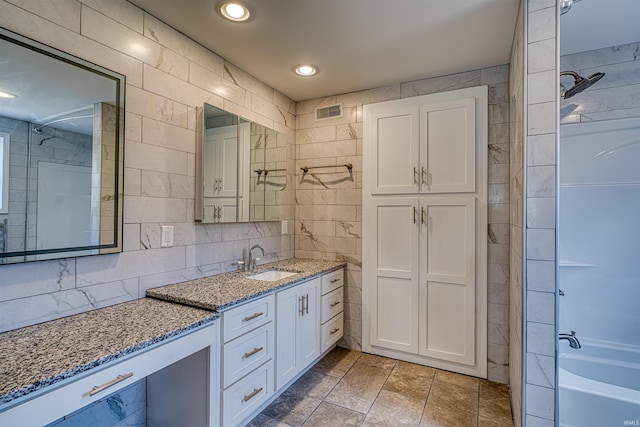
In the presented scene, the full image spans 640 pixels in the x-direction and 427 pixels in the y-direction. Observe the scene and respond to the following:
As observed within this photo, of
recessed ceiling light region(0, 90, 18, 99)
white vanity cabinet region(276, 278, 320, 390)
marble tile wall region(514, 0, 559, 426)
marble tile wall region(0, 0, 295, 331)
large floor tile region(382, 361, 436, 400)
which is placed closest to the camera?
recessed ceiling light region(0, 90, 18, 99)

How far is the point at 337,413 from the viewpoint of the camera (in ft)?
6.58

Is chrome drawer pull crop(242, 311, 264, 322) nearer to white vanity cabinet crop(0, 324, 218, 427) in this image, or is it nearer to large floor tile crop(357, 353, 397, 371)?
white vanity cabinet crop(0, 324, 218, 427)

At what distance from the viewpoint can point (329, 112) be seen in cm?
304

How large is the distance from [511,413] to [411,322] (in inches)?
34.4

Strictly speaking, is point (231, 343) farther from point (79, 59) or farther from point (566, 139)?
point (566, 139)

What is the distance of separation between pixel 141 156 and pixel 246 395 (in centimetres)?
147

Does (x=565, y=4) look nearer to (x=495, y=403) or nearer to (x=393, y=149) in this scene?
(x=393, y=149)

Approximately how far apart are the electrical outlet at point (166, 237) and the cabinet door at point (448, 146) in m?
1.95

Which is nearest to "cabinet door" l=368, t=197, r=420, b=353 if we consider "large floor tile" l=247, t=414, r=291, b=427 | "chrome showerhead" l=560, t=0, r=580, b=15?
"large floor tile" l=247, t=414, r=291, b=427

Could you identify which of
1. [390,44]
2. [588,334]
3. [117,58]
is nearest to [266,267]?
[117,58]

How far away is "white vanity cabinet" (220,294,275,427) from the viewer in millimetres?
1614

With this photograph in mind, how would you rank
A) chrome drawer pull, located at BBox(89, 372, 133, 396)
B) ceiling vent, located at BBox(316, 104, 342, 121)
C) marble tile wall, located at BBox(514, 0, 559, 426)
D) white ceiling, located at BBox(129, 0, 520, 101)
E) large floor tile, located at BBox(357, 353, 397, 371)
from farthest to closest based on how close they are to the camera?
ceiling vent, located at BBox(316, 104, 342, 121) < large floor tile, located at BBox(357, 353, 397, 371) < white ceiling, located at BBox(129, 0, 520, 101) < marble tile wall, located at BBox(514, 0, 559, 426) < chrome drawer pull, located at BBox(89, 372, 133, 396)

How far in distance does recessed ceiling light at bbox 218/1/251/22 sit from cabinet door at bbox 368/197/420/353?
68.5 inches

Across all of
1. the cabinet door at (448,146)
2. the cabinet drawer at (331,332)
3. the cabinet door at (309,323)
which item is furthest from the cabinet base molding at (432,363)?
the cabinet door at (448,146)
